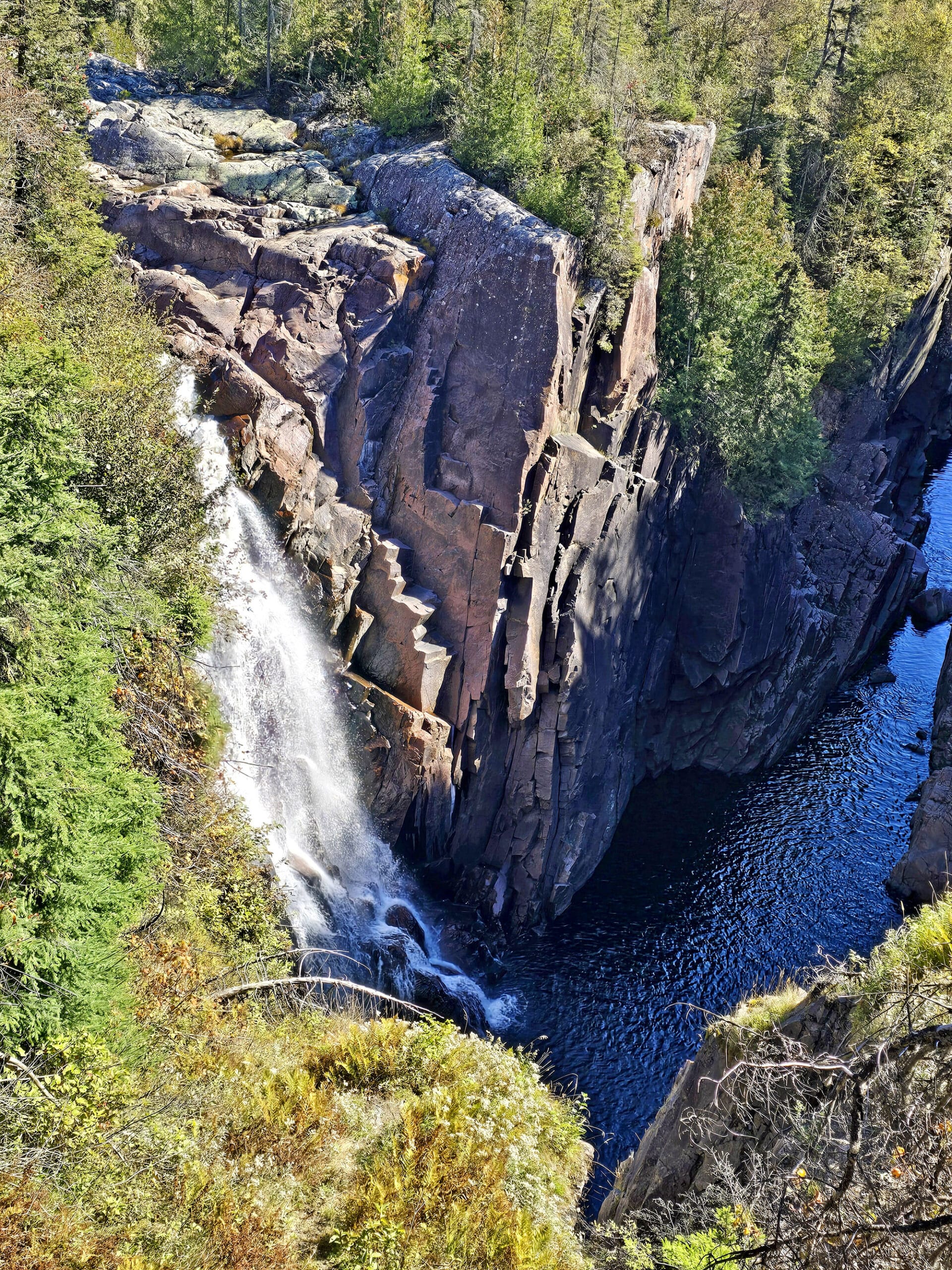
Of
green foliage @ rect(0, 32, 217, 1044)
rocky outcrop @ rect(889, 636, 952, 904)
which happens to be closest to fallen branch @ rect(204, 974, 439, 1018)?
green foliage @ rect(0, 32, 217, 1044)

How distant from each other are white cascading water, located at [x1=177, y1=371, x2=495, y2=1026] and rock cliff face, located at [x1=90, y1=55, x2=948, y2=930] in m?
0.82

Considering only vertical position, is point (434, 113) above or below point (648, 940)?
above

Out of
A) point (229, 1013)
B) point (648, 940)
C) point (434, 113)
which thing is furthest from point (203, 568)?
point (434, 113)

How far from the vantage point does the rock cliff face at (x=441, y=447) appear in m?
24.1

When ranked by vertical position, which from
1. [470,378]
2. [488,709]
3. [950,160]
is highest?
[950,160]

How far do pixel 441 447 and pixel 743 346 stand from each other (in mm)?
15043

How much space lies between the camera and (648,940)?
25.9 m

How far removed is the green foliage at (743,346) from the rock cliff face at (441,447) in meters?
2.15

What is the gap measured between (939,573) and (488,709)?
32972mm

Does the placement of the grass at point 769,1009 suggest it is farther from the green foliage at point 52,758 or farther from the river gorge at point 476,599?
the river gorge at point 476,599

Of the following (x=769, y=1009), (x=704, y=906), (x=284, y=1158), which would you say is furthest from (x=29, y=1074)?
(x=704, y=906)

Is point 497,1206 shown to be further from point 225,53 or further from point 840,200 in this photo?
point 840,200

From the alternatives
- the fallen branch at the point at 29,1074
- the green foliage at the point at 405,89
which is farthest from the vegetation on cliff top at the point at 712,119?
the fallen branch at the point at 29,1074

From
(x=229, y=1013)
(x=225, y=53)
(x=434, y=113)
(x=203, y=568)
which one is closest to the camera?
(x=229, y=1013)
